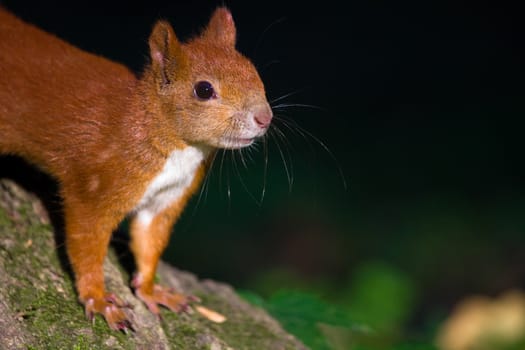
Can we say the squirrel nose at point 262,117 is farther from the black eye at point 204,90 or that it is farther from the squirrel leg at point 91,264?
the squirrel leg at point 91,264

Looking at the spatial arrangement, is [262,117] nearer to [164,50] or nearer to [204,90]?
[204,90]

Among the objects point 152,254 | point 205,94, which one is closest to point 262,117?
point 205,94

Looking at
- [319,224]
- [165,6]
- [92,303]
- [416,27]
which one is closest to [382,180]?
[319,224]

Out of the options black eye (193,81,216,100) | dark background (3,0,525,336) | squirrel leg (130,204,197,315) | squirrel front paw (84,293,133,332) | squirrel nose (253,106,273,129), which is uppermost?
dark background (3,0,525,336)

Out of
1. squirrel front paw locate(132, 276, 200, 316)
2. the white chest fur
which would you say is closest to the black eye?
the white chest fur

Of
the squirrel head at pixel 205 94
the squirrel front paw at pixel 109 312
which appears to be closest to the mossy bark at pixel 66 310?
the squirrel front paw at pixel 109 312

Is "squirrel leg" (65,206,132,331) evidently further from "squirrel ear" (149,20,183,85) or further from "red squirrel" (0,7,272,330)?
"squirrel ear" (149,20,183,85)

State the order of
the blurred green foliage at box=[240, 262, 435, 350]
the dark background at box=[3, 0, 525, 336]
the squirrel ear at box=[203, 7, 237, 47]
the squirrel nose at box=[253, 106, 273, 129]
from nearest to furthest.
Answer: the squirrel nose at box=[253, 106, 273, 129] → the blurred green foliage at box=[240, 262, 435, 350] → the squirrel ear at box=[203, 7, 237, 47] → the dark background at box=[3, 0, 525, 336]
